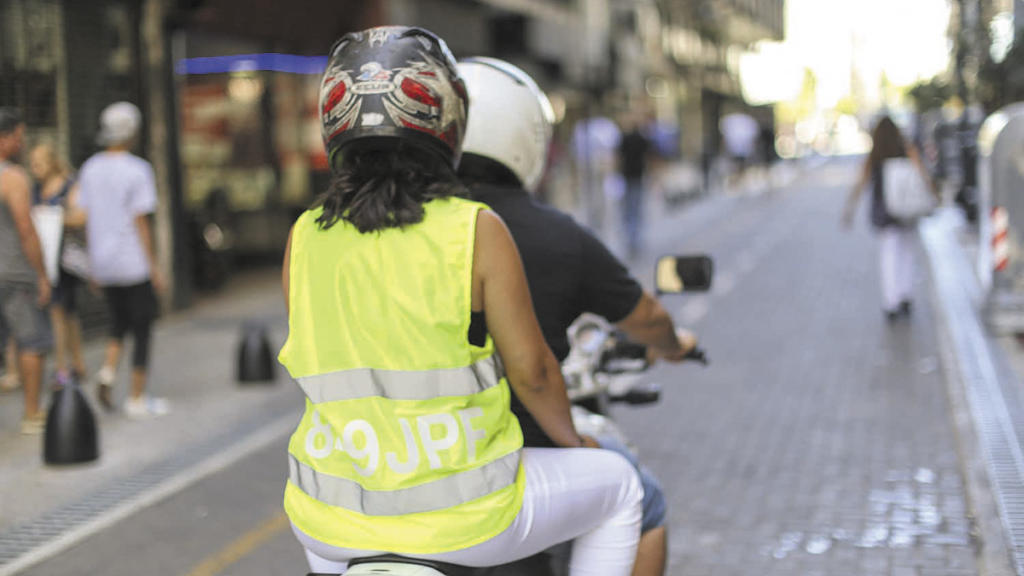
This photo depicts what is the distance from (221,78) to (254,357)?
8.22m

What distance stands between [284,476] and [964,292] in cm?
791

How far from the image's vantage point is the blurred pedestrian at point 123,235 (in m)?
7.71

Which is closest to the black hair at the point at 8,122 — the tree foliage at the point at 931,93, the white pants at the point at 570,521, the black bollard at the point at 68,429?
the black bollard at the point at 68,429

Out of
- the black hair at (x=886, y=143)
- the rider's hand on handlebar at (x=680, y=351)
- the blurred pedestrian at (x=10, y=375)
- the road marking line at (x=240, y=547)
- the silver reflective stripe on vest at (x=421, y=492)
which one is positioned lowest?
the road marking line at (x=240, y=547)

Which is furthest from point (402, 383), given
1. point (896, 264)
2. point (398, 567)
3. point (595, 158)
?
point (595, 158)

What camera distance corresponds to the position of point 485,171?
3.01m

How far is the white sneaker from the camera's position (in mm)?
7895

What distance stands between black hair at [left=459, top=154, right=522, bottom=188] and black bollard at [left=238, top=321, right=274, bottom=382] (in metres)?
6.13

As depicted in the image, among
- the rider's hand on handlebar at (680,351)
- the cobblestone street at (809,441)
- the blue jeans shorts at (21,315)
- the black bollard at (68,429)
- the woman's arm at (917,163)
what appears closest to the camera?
the rider's hand on handlebar at (680,351)

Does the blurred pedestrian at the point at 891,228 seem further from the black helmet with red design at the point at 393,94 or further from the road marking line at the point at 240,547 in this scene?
the black helmet with red design at the point at 393,94

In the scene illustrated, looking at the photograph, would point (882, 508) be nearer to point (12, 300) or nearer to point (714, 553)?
point (714, 553)

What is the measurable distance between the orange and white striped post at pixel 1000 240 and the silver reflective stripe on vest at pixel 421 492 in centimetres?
809

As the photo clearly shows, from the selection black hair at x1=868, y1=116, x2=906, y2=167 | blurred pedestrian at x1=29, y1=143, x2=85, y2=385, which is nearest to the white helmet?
blurred pedestrian at x1=29, y1=143, x2=85, y2=385

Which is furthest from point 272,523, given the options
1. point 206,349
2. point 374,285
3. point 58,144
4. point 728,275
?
point 728,275
